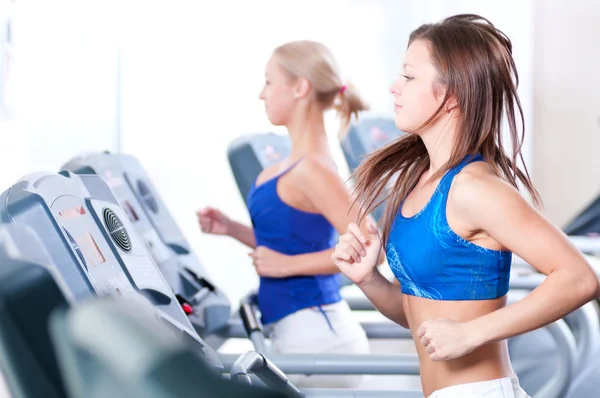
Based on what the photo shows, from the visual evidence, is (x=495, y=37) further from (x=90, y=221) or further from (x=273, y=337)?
(x=273, y=337)

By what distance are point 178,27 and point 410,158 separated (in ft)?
7.67

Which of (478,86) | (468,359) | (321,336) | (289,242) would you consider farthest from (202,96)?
(468,359)

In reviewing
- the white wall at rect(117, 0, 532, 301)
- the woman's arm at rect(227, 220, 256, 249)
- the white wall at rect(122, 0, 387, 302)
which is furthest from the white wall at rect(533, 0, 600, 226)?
the woman's arm at rect(227, 220, 256, 249)

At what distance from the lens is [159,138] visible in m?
3.69

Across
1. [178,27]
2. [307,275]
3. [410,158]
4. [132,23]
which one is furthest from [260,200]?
[178,27]

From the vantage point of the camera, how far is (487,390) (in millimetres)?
1337

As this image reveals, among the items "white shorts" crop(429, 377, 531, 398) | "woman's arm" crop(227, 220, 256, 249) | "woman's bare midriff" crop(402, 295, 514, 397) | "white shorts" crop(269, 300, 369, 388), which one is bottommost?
"white shorts" crop(269, 300, 369, 388)

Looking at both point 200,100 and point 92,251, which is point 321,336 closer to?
point 92,251

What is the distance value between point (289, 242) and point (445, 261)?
94 cm

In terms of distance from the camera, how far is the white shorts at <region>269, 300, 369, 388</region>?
2152mm

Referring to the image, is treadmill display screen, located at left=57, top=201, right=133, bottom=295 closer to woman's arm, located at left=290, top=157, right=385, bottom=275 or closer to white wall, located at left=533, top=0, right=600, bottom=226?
woman's arm, located at left=290, top=157, right=385, bottom=275

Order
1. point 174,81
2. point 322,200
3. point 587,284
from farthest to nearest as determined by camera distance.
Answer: point 174,81 < point 322,200 < point 587,284

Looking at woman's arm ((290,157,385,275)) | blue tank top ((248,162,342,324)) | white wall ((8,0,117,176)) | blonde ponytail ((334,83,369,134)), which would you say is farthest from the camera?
blonde ponytail ((334,83,369,134))

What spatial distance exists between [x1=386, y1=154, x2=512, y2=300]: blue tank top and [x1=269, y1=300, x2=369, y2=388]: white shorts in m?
0.77
